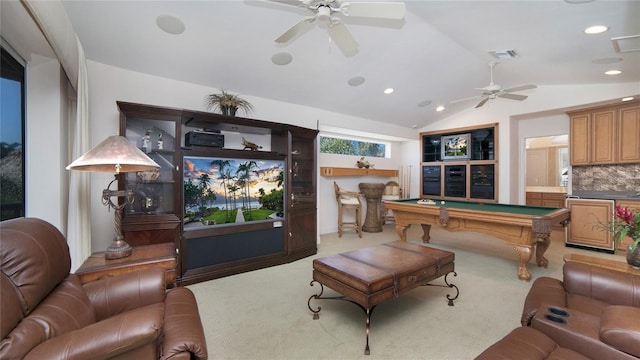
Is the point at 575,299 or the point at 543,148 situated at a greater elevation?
the point at 543,148

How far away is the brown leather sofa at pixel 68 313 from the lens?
3.35ft

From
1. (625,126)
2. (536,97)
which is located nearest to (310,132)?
(536,97)

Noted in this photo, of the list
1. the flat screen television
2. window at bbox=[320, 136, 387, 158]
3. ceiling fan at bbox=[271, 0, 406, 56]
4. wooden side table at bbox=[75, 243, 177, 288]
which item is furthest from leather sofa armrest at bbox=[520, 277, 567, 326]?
the flat screen television

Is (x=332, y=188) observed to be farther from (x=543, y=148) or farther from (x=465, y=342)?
(x=543, y=148)

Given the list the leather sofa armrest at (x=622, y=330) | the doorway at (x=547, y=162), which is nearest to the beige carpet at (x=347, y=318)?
the leather sofa armrest at (x=622, y=330)

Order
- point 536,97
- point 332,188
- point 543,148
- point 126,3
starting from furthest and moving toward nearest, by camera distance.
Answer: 1. point 543,148
2. point 332,188
3. point 536,97
4. point 126,3

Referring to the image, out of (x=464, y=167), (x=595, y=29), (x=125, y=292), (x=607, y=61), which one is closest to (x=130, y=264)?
(x=125, y=292)

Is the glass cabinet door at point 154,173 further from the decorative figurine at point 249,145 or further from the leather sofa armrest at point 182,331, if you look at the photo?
the leather sofa armrest at point 182,331

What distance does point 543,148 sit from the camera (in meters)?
7.68

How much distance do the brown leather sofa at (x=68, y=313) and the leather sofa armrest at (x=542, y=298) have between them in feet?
6.10

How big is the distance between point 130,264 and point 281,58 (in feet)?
9.18

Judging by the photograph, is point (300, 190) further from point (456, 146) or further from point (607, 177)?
point (607, 177)

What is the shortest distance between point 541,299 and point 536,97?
516 cm

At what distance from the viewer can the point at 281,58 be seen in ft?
11.4
